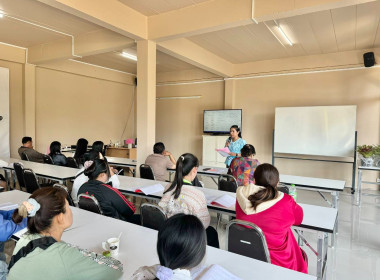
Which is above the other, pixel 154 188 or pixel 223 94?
pixel 223 94

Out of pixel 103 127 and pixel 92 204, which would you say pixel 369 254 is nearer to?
pixel 92 204

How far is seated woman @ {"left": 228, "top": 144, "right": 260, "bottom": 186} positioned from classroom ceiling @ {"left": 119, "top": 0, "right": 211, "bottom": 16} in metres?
2.33

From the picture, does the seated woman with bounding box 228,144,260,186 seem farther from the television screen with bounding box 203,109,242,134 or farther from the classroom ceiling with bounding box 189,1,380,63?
the television screen with bounding box 203,109,242,134

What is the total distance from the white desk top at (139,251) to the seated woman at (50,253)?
0.19 metres

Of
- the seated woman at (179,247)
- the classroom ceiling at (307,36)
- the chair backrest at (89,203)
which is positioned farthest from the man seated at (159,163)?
the seated woman at (179,247)

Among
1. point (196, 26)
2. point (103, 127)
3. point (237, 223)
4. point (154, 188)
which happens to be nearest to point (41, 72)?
point (103, 127)

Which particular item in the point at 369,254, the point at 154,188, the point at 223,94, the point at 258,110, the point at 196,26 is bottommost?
the point at 369,254

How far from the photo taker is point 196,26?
4008 mm

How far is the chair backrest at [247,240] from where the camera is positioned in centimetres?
163

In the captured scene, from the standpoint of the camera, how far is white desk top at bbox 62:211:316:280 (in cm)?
132

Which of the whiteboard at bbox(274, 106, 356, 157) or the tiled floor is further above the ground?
the whiteboard at bbox(274, 106, 356, 157)

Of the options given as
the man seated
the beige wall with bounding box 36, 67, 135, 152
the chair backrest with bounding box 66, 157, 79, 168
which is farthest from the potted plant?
the beige wall with bounding box 36, 67, 135, 152

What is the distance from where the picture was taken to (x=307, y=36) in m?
5.19

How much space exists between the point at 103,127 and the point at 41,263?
756 centimetres
